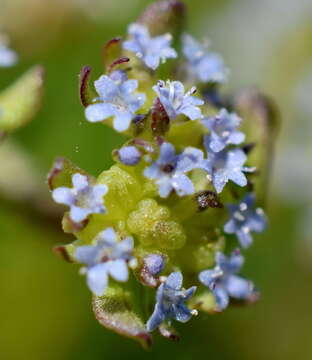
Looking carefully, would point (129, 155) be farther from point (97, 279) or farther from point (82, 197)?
point (97, 279)

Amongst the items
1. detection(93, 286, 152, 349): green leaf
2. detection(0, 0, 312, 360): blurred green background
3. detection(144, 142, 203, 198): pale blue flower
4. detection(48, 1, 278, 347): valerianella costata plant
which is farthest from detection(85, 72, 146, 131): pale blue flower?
detection(0, 0, 312, 360): blurred green background

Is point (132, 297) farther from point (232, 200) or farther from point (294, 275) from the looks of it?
point (294, 275)

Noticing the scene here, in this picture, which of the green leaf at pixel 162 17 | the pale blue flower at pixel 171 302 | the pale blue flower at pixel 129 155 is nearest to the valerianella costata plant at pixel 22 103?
the green leaf at pixel 162 17

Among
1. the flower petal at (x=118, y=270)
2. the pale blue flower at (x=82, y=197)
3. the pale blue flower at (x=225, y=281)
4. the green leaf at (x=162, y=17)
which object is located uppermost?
the green leaf at (x=162, y=17)

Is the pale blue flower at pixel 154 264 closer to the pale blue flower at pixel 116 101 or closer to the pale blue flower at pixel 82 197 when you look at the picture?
the pale blue flower at pixel 82 197

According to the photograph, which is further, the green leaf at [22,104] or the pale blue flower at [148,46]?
the green leaf at [22,104]

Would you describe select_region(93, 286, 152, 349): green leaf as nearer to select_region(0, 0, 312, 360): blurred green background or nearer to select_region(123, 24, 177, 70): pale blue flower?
select_region(123, 24, 177, 70): pale blue flower
